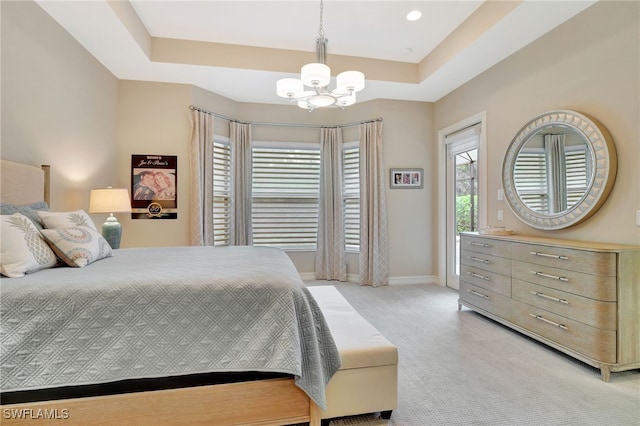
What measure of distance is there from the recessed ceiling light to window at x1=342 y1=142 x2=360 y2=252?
1.95m

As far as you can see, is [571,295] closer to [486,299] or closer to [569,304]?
[569,304]

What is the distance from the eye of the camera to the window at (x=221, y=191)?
4.51 m

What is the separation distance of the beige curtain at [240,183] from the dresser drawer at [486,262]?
117 inches

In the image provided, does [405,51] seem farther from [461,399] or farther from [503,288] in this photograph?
[461,399]

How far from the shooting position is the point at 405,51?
3814 millimetres

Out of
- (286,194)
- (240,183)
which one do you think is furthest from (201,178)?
(286,194)

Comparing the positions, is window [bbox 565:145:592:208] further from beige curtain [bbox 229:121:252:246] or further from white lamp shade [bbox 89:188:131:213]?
white lamp shade [bbox 89:188:131:213]

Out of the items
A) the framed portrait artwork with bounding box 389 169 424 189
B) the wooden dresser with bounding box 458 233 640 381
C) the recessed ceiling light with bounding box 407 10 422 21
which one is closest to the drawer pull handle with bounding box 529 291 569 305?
the wooden dresser with bounding box 458 233 640 381

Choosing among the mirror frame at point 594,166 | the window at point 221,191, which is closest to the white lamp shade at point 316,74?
the mirror frame at point 594,166

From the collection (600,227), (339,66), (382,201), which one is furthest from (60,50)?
(600,227)

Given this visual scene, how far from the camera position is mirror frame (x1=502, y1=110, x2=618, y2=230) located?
2.40 m

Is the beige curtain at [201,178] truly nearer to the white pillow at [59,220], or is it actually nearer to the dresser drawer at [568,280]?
the white pillow at [59,220]

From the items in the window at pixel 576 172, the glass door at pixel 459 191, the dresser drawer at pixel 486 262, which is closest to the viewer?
the window at pixel 576 172
